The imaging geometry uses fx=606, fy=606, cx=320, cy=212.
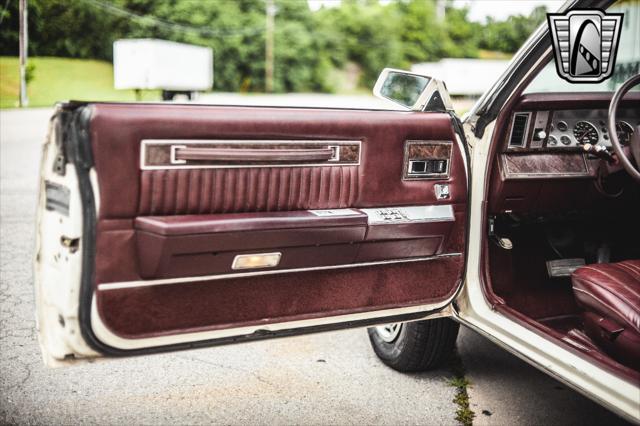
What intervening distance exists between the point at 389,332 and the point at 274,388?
630mm

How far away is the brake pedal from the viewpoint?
3.11 metres

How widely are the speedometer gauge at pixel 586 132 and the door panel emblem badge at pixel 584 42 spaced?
0.27m

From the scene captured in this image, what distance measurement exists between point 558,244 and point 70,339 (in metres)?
2.44

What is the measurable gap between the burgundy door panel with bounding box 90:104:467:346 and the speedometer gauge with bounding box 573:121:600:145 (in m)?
0.93

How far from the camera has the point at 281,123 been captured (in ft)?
6.66

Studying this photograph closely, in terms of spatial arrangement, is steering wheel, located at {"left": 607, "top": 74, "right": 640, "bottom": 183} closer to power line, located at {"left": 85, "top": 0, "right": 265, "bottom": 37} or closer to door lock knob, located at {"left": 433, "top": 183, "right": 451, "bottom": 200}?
door lock knob, located at {"left": 433, "top": 183, "right": 451, "bottom": 200}

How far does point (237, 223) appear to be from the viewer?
1.94 m

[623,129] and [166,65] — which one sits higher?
[166,65]

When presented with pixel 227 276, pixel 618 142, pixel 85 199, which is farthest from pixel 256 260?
pixel 618 142

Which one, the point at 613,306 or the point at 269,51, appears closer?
the point at 613,306

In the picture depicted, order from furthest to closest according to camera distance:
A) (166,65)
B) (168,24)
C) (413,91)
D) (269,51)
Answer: (269,51)
(168,24)
(166,65)
(413,91)

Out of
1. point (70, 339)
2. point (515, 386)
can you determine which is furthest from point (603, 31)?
point (70, 339)

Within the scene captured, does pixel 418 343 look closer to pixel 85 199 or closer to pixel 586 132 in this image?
pixel 586 132

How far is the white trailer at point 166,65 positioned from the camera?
17109mm
